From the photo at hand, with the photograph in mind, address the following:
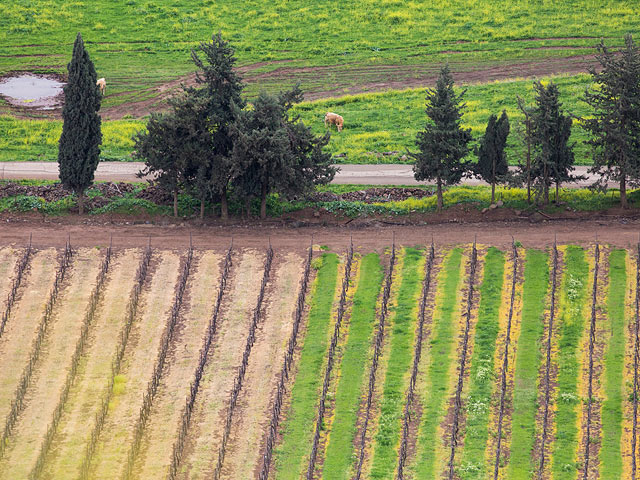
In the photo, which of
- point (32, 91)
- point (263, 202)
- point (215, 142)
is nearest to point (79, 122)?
point (215, 142)

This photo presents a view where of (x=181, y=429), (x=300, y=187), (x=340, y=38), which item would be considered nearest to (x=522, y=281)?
(x=300, y=187)

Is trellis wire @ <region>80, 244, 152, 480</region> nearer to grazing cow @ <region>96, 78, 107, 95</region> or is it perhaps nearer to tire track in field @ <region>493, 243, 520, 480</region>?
tire track in field @ <region>493, 243, 520, 480</region>

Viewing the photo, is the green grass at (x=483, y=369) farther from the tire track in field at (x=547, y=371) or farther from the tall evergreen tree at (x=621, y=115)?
the tall evergreen tree at (x=621, y=115)

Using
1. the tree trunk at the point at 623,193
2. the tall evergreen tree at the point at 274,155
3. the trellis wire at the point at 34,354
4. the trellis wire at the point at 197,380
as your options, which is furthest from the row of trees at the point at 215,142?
the tree trunk at the point at 623,193

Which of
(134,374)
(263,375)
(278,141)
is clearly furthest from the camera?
(278,141)

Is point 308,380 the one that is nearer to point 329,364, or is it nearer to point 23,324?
point 329,364

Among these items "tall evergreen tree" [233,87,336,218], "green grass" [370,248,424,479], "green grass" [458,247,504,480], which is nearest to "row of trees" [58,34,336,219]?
"tall evergreen tree" [233,87,336,218]

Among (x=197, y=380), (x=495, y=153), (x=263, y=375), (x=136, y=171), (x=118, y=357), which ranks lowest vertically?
(x=197, y=380)
